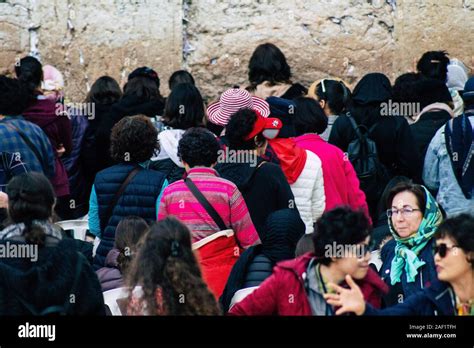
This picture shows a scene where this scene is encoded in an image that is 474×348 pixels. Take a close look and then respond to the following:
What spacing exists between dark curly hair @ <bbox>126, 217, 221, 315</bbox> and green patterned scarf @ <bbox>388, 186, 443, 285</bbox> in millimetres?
1442

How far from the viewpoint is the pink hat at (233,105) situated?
9.09m

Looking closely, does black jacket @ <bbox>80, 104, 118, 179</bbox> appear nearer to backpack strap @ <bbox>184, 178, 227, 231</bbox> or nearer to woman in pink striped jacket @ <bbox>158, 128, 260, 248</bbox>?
woman in pink striped jacket @ <bbox>158, 128, 260, 248</bbox>

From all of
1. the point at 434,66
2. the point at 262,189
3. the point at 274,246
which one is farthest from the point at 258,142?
the point at 434,66

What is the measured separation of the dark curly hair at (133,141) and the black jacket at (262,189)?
1.87 ft

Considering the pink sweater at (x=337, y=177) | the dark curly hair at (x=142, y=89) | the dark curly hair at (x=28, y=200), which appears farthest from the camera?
the dark curly hair at (x=142, y=89)

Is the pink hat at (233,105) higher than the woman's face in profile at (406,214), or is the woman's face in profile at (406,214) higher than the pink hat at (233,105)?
the pink hat at (233,105)

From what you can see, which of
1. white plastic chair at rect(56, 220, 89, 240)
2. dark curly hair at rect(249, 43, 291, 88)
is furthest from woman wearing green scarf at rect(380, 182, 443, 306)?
dark curly hair at rect(249, 43, 291, 88)

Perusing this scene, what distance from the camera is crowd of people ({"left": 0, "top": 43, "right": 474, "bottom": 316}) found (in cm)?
617

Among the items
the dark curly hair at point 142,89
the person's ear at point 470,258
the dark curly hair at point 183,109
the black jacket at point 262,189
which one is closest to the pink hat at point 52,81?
the dark curly hair at point 142,89

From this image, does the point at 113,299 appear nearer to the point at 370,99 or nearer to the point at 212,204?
the point at 212,204

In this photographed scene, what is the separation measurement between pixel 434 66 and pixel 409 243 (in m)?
Answer: 3.70

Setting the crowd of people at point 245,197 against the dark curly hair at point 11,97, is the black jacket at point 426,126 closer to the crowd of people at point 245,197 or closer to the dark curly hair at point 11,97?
the crowd of people at point 245,197

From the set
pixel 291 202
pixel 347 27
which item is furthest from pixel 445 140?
pixel 347 27

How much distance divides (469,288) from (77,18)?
6533mm
